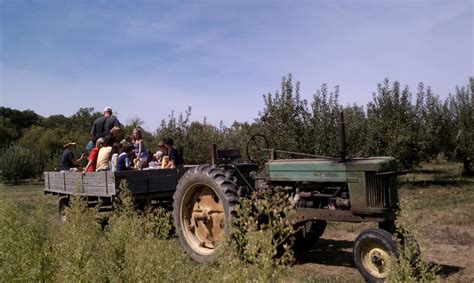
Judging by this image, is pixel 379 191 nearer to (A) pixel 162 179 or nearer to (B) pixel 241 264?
(B) pixel 241 264

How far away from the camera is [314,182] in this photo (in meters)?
5.66

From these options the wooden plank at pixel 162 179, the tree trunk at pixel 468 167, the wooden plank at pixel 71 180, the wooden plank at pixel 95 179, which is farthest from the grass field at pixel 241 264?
the tree trunk at pixel 468 167

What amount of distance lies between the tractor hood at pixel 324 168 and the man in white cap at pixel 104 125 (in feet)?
15.0

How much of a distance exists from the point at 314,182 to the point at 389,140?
38.3ft

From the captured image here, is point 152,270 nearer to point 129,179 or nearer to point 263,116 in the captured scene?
point 129,179

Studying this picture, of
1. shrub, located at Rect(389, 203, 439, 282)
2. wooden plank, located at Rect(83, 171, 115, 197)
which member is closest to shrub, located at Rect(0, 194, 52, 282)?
wooden plank, located at Rect(83, 171, 115, 197)

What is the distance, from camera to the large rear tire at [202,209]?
18.8 feet

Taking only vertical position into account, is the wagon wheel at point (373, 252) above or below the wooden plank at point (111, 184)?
below

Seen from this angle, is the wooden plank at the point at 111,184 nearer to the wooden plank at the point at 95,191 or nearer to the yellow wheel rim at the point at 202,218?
the wooden plank at the point at 95,191

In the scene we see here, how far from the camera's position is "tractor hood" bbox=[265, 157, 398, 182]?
5.04 metres

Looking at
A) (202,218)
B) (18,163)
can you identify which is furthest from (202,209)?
(18,163)

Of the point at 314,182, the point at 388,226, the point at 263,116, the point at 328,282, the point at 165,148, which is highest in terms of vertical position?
the point at 263,116

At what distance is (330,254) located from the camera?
632 centimetres

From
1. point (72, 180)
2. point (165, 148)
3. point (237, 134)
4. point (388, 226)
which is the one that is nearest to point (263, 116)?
point (237, 134)
